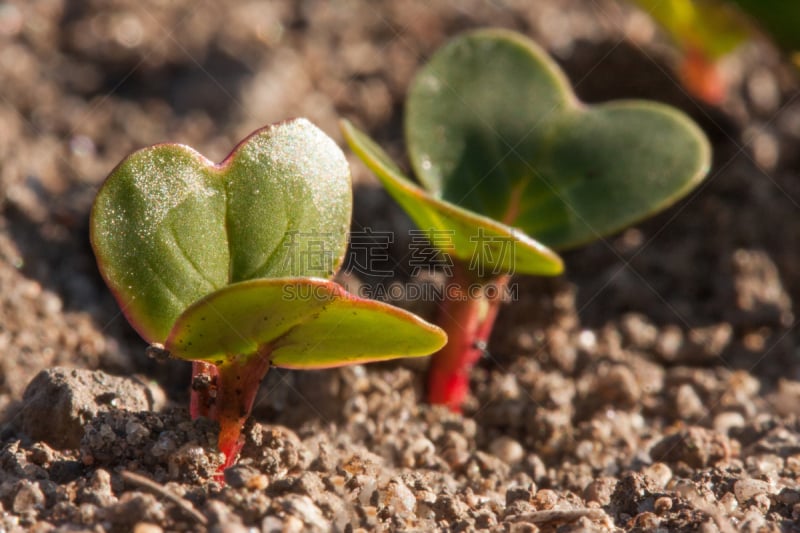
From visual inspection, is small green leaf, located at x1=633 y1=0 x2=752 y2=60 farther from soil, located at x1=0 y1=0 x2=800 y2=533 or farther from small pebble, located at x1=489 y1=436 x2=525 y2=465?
small pebble, located at x1=489 y1=436 x2=525 y2=465

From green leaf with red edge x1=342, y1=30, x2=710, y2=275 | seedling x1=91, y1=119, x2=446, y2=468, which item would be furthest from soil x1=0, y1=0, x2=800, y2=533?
green leaf with red edge x1=342, y1=30, x2=710, y2=275

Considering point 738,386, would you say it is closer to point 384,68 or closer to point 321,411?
point 321,411

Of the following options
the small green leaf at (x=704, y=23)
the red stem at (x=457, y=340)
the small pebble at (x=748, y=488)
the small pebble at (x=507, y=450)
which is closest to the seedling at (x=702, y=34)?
the small green leaf at (x=704, y=23)

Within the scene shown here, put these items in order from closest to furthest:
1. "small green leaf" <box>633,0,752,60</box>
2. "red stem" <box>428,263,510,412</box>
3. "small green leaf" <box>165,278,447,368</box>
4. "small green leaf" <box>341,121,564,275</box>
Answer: "small green leaf" <box>165,278,447,368</box> → "small green leaf" <box>341,121,564,275</box> → "red stem" <box>428,263,510,412</box> → "small green leaf" <box>633,0,752,60</box>

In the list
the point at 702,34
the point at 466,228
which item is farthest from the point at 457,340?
the point at 702,34

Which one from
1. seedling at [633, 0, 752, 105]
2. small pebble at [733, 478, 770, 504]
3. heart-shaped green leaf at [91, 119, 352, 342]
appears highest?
seedling at [633, 0, 752, 105]

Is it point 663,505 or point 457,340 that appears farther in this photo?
point 457,340

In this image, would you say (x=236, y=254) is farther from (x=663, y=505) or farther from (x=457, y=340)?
(x=663, y=505)
